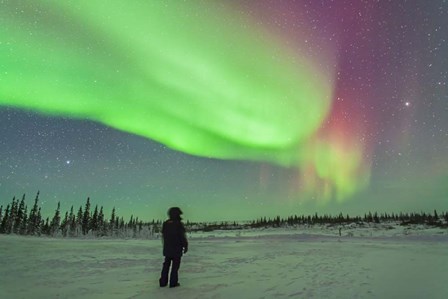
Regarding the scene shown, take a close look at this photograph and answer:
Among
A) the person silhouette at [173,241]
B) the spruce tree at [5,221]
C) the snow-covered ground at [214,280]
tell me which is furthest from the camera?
the spruce tree at [5,221]

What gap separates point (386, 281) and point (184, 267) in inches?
239

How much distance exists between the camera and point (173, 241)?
8.07 meters

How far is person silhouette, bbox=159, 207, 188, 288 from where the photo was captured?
7918 millimetres

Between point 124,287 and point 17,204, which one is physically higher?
point 17,204

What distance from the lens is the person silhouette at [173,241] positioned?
7918mm

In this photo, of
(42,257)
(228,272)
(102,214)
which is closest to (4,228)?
(102,214)

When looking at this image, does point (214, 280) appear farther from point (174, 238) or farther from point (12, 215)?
point (12, 215)

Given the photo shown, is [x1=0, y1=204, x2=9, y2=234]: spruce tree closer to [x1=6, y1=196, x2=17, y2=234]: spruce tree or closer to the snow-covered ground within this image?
[x1=6, y1=196, x2=17, y2=234]: spruce tree

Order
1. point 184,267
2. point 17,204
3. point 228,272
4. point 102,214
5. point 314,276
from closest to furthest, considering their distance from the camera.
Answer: point 314,276, point 228,272, point 184,267, point 17,204, point 102,214

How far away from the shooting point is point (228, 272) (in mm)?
10164

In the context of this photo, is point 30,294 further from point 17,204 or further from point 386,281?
point 17,204

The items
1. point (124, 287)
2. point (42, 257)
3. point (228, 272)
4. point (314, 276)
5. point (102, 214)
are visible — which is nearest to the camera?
point (124, 287)

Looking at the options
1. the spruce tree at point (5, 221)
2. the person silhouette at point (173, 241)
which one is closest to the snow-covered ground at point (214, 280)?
the person silhouette at point (173, 241)

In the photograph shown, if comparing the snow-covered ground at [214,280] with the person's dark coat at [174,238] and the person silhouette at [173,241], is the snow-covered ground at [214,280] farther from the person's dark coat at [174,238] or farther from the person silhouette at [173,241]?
the person's dark coat at [174,238]
